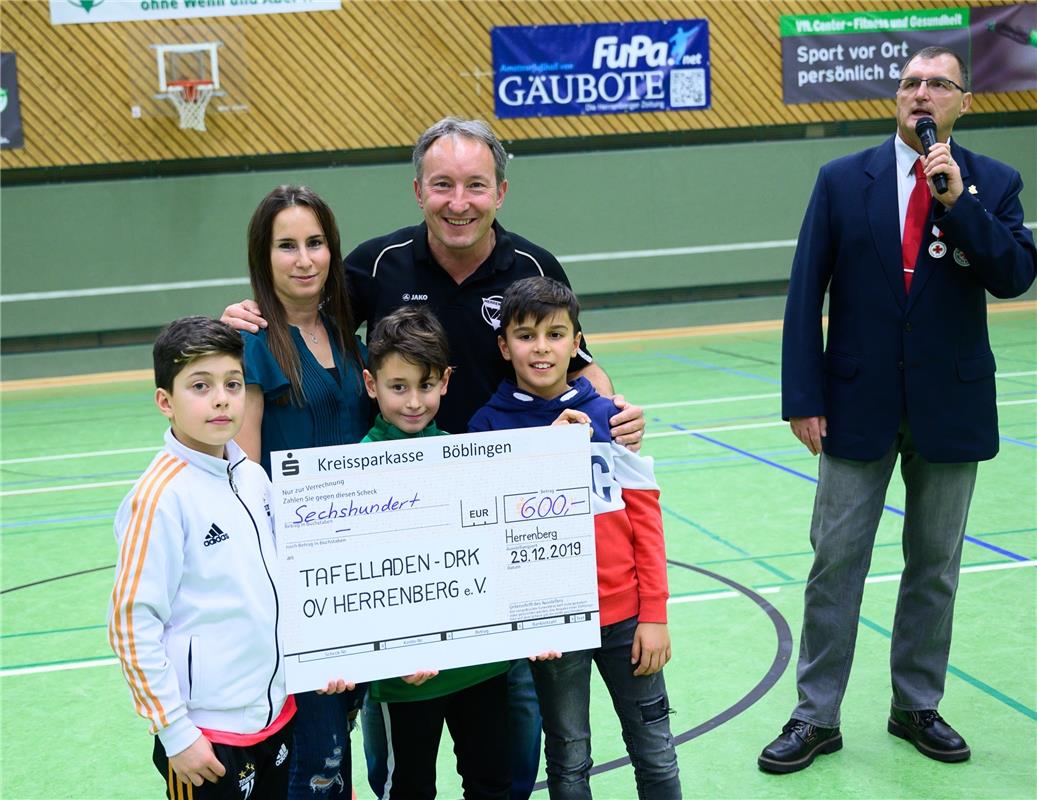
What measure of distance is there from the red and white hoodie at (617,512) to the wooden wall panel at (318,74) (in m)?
10.5

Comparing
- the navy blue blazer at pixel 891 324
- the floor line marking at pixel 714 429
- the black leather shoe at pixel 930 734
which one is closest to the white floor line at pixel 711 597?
the black leather shoe at pixel 930 734

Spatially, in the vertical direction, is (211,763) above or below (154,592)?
below

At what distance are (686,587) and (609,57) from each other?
945 centimetres

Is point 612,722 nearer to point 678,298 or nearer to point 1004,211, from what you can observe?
point 1004,211

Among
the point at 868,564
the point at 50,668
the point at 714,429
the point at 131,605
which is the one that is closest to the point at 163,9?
the point at 714,429

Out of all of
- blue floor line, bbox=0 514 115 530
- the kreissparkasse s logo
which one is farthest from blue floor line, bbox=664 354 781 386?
the kreissparkasse s logo

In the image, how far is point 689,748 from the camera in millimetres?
Result: 3375

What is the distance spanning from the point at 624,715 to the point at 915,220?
171 cm

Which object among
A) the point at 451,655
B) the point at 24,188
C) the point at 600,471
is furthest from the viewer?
the point at 24,188

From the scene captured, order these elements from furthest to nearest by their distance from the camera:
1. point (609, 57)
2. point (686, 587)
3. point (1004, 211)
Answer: point (609, 57) → point (686, 587) → point (1004, 211)

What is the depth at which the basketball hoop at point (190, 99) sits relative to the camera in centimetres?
1191

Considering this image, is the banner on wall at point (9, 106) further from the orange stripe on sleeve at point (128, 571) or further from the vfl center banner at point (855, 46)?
the orange stripe on sleeve at point (128, 571)

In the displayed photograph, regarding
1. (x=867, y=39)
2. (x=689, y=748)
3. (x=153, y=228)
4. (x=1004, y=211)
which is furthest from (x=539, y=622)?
(x=867, y=39)

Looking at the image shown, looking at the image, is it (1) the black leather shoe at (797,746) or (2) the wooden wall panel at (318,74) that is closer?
(1) the black leather shoe at (797,746)
